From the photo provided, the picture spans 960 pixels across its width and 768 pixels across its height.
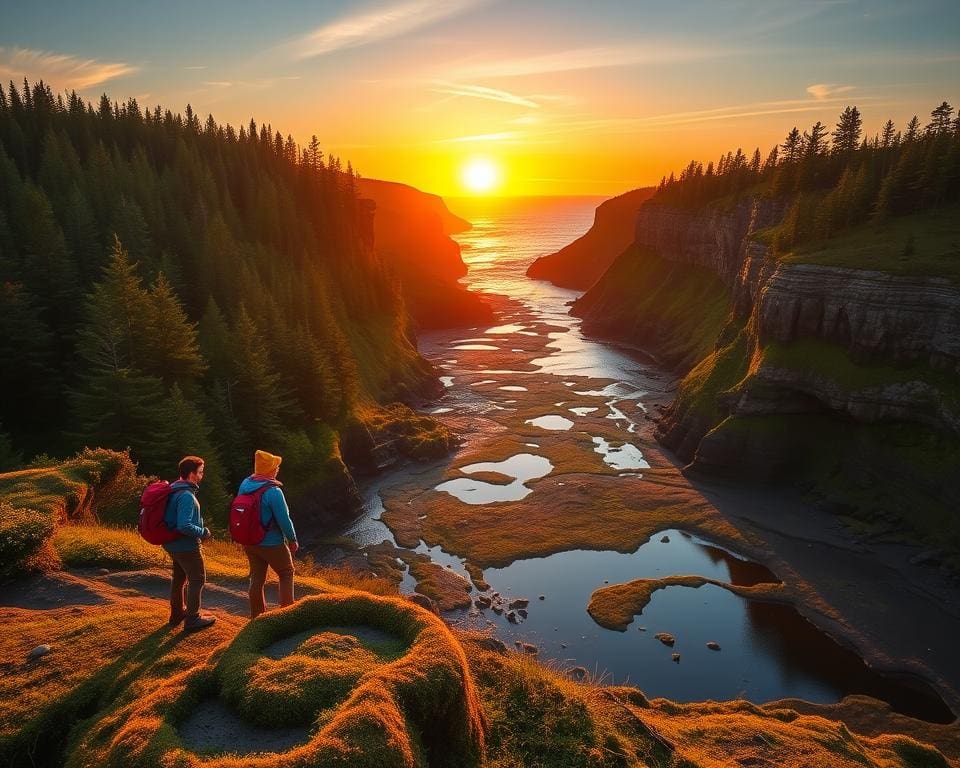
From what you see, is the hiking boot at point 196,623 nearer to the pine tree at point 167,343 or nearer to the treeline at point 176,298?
the treeline at point 176,298

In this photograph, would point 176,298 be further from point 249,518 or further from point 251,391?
point 249,518

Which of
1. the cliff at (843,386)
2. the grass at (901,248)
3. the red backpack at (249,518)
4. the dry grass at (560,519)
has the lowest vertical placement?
the dry grass at (560,519)

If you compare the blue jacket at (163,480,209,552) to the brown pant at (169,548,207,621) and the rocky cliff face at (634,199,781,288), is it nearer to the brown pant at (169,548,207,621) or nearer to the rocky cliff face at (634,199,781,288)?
the brown pant at (169,548,207,621)

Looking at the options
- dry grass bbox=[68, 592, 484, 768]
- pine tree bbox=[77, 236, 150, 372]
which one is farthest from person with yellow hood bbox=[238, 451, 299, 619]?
pine tree bbox=[77, 236, 150, 372]

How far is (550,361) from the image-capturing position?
123m

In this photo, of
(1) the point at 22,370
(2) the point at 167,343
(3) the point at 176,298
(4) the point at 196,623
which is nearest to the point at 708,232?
(3) the point at 176,298

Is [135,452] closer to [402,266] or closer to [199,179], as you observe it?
[199,179]

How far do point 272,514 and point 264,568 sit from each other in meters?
1.65

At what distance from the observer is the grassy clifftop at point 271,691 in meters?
9.73

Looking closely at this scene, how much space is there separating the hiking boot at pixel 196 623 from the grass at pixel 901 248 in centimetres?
6884

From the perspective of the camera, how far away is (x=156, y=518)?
13.1 meters

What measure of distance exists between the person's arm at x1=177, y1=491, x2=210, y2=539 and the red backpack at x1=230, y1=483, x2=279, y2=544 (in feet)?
2.65

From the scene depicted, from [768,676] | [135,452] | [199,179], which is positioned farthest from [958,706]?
[199,179]

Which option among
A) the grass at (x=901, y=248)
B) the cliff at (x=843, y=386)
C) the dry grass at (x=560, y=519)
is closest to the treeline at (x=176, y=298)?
the dry grass at (x=560, y=519)
